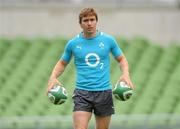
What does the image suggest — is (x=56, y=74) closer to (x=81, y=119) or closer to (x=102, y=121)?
(x=81, y=119)

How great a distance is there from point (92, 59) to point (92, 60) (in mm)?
11

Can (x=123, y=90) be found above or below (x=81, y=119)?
above

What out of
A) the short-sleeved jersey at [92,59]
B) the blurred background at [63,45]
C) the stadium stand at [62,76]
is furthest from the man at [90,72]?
the stadium stand at [62,76]

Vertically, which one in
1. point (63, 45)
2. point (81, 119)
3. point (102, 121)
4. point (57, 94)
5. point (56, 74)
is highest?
point (56, 74)

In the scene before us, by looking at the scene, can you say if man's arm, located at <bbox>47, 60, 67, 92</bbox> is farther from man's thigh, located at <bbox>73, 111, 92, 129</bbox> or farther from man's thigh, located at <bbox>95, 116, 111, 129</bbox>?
man's thigh, located at <bbox>95, 116, 111, 129</bbox>

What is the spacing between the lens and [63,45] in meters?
18.7

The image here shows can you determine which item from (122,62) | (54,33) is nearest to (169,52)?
(54,33)

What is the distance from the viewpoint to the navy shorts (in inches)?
388

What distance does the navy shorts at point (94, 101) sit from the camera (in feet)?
32.3

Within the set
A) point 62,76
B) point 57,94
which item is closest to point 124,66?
point 57,94

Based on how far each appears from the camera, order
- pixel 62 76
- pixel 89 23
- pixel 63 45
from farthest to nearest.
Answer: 1. pixel 63 45
2. pixel 62 76
3. pixel 89 23

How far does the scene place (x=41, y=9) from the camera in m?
19.3

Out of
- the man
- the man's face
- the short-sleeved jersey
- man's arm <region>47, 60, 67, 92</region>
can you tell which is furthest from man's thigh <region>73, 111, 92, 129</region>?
the man's face

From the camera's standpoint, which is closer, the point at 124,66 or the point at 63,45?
the point at 124,66
